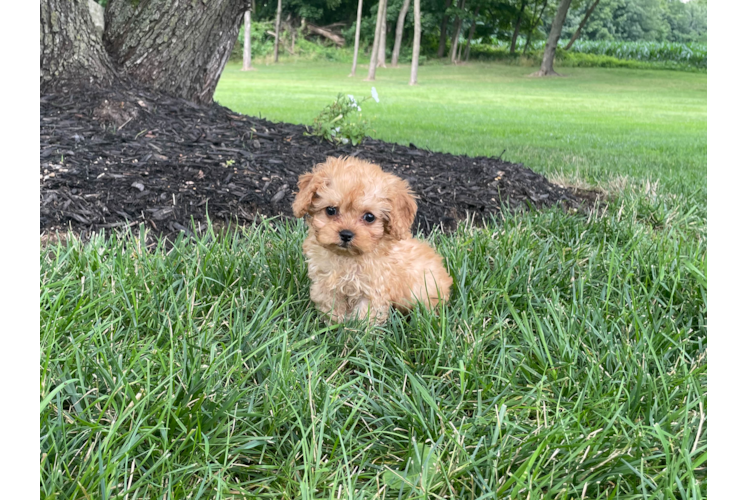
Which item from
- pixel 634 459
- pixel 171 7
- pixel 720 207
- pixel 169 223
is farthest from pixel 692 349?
pixel 171 7

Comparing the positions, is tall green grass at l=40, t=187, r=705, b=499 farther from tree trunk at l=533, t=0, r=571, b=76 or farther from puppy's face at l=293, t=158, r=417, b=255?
tree trunk at l=533, t=0, r=571, b=76

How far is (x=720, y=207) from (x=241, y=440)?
171 cm

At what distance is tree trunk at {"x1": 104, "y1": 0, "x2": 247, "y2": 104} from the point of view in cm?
575

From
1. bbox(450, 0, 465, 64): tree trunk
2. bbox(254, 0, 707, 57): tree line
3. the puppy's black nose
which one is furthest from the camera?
bbox(450, 0, 465, 64): tree trunk

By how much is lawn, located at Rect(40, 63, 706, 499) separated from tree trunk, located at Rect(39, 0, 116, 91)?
8.93 ft

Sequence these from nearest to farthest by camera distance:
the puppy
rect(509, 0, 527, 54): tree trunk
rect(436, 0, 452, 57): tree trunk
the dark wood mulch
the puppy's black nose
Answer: the puppy's black nose → the puppy → the dark wood mulch → rect(436, 0, 452, 57): tree trunk → rect(509, 0, 527, 54): tree trunk

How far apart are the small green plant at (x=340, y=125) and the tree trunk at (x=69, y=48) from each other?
219 centimetres

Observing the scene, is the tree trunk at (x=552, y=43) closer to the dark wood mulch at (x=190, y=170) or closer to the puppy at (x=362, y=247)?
the dark wood mulch at (x=190, y=170)

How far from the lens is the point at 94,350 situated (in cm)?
238

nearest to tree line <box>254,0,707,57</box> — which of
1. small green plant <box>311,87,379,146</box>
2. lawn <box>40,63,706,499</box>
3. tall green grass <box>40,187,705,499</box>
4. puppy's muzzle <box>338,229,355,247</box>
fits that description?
small green plant <box>311,87,379,146</box>

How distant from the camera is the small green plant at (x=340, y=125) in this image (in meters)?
6.03

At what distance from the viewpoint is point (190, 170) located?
185 inches

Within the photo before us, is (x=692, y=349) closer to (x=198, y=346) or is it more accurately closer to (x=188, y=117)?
(x=198, y=346)

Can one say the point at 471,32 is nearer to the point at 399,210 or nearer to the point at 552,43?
the point at 552,43
